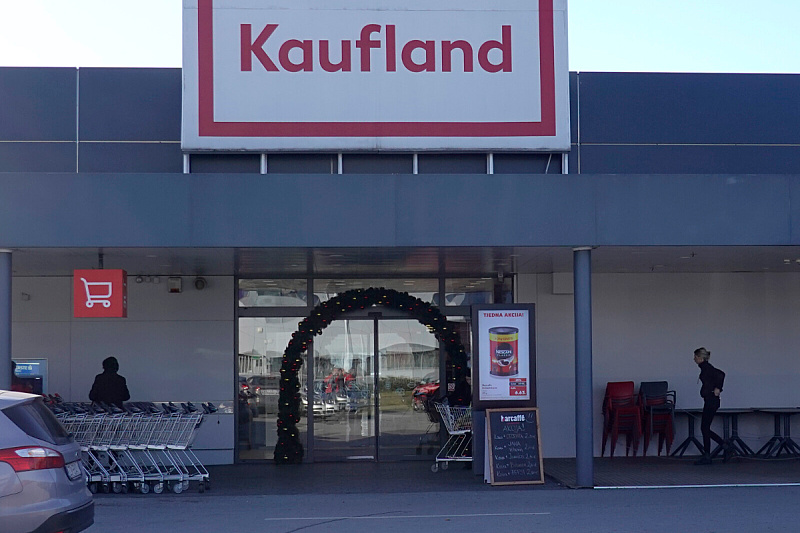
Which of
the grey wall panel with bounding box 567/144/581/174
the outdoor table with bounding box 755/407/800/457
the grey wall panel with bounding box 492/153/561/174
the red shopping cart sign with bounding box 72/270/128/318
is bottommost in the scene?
the outdoor table with bounding box 755/407/800/457

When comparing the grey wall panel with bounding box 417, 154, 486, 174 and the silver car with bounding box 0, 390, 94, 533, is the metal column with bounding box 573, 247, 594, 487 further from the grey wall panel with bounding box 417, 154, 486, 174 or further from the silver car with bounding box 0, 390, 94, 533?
the silver car with bounding box 0, 390, 94, 533

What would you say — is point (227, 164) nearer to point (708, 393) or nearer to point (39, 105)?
point (39, 105)

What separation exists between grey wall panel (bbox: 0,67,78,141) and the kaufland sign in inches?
122

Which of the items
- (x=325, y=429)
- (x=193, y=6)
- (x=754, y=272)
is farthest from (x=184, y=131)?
(x=754, y=272)

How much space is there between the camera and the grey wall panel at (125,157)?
47.1 ft

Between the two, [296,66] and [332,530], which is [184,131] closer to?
[296,66]

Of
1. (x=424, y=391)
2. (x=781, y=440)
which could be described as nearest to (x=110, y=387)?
(x=424, y=391)

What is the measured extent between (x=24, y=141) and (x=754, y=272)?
1216cm

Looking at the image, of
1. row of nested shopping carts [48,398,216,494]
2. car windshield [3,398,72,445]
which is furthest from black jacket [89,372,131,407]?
car windshield [3,398,72,445]

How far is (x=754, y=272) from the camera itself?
15.2 meters

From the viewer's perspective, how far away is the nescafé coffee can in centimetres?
1245

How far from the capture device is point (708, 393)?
45.2 ft

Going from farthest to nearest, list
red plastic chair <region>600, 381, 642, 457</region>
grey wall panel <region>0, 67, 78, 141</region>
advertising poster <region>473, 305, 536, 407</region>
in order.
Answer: red plastic chair <region>600, 381, 642, 457</region> → grey wall panel <region>0, 67, 78, 141</region> → advertising poster <region>473, 305, 536, 407</region>

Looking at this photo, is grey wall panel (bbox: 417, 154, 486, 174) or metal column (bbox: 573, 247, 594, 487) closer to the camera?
metal column (bbox: 573, 247, 594, 487)
